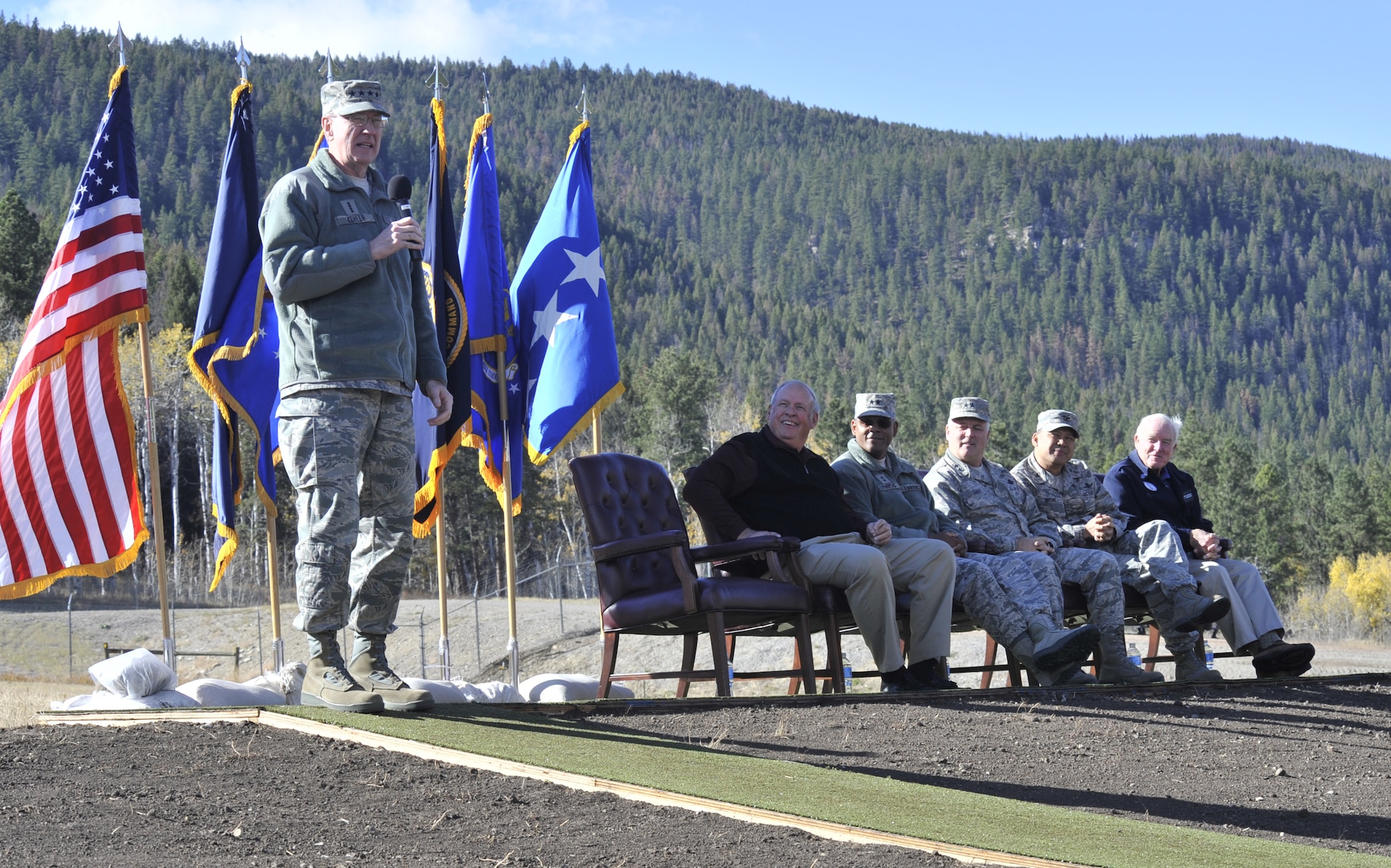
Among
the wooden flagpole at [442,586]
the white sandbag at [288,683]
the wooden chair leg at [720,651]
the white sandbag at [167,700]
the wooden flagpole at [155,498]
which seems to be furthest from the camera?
the wooden flagpole at [442,586]

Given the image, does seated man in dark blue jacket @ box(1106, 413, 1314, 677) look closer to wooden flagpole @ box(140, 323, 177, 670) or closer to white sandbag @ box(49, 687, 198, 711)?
white sandbag @ box(49, 687, 198, 711)

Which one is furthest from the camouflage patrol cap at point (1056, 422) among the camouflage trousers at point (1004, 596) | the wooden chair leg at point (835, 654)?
the wooden chair leg at point (835, 654)

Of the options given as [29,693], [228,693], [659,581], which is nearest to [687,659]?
[659,581]

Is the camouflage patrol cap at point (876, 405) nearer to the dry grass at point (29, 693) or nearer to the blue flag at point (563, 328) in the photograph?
the blue flag at point (563, 328)

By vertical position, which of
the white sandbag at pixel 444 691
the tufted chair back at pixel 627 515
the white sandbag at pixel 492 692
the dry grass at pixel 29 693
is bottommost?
the dry grass at pixel 29 693

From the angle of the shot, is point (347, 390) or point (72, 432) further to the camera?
point (72, 432)

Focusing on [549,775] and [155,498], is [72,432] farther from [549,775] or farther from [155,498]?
[549,775]

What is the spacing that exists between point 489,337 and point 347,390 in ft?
13.7

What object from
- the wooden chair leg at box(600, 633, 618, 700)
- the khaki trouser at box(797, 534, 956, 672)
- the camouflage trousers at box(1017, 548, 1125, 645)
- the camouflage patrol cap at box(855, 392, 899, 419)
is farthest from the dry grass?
the camouflage trousers at box(1017, 548, 1125, 645)

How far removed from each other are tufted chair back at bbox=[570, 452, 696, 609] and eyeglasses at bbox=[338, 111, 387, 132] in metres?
2.04

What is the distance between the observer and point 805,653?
6324 mm

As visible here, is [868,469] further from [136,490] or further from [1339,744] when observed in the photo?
[136,490]

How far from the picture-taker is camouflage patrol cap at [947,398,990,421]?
6961mm

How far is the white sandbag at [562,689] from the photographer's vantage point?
23.1 ft
